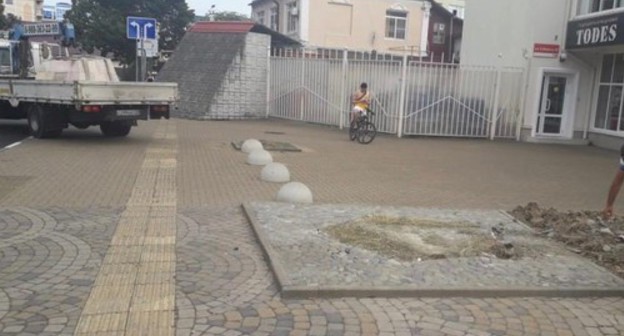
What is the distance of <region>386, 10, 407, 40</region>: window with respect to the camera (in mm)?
40719

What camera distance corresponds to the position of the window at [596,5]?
1735cm

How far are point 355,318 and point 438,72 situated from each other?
15028mm

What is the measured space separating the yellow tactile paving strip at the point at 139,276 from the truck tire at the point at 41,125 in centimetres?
682

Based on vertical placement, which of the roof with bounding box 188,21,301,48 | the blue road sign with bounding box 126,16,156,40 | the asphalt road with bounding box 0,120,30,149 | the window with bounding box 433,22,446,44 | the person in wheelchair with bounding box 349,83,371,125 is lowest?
the asphalt road with bounding box 0,120,30,149

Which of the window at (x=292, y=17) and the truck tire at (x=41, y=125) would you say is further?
the window at (x=292, y=17)

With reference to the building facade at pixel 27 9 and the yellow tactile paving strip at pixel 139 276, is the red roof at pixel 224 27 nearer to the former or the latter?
the yellow tactile paving strip at pixel 139 276

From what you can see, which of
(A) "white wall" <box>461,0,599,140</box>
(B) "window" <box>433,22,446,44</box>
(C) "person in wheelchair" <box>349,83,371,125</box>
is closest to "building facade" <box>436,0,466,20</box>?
(B) "window" <box>433,22,446,44</box>

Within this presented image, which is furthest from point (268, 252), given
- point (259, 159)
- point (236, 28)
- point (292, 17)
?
point (292, 17)

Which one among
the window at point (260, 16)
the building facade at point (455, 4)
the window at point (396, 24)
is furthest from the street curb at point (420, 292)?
the building facade at point (455, 4)

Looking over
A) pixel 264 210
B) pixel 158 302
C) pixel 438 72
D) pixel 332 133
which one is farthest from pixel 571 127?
pixel 158 302

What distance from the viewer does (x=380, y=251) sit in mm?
5770

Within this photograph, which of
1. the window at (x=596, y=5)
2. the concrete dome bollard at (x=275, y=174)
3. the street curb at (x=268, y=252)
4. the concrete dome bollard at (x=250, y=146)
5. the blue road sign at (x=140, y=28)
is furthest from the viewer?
the window at (x=596, y=5)

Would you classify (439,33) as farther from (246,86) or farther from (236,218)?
(236,218)

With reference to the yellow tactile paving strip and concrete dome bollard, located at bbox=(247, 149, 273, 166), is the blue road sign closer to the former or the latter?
concrete dome bollard, located at bbox=(247, 149, 273, 166)
